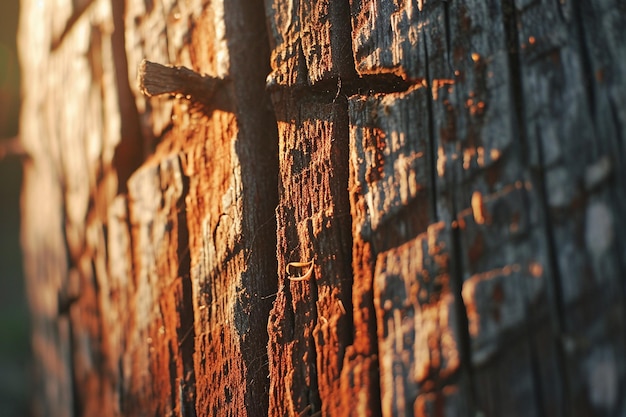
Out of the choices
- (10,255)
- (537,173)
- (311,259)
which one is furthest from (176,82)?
(10,255)

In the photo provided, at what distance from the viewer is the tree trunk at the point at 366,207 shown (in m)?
1.17

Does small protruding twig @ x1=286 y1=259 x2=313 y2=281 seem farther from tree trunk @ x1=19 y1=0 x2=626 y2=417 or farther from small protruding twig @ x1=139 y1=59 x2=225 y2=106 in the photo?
small protruding twig @ x1=139 y1=59 x2=225 y2=106

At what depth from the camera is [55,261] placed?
2.62 meters

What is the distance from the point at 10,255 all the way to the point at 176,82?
17.8ft

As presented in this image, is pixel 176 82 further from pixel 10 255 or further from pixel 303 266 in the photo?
pixel 10 255

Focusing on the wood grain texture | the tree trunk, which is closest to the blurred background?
the tree trunk

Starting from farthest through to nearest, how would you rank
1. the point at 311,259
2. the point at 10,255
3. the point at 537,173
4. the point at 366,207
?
1. the point at 10,255
2. the point at 311,259
3. the point at 366,207
4. the point at 537,173

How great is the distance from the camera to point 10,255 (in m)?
6.02

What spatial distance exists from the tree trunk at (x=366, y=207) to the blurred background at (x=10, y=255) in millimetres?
1805

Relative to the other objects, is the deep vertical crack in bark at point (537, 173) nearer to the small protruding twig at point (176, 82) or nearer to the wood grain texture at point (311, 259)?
the wood grain texture at point (311, 259)

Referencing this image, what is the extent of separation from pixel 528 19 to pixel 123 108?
1457 millimetres

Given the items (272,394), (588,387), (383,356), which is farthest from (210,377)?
(588,387)

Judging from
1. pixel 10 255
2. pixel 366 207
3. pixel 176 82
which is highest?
pixel 176 82

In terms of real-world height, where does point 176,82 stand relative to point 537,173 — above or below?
above
